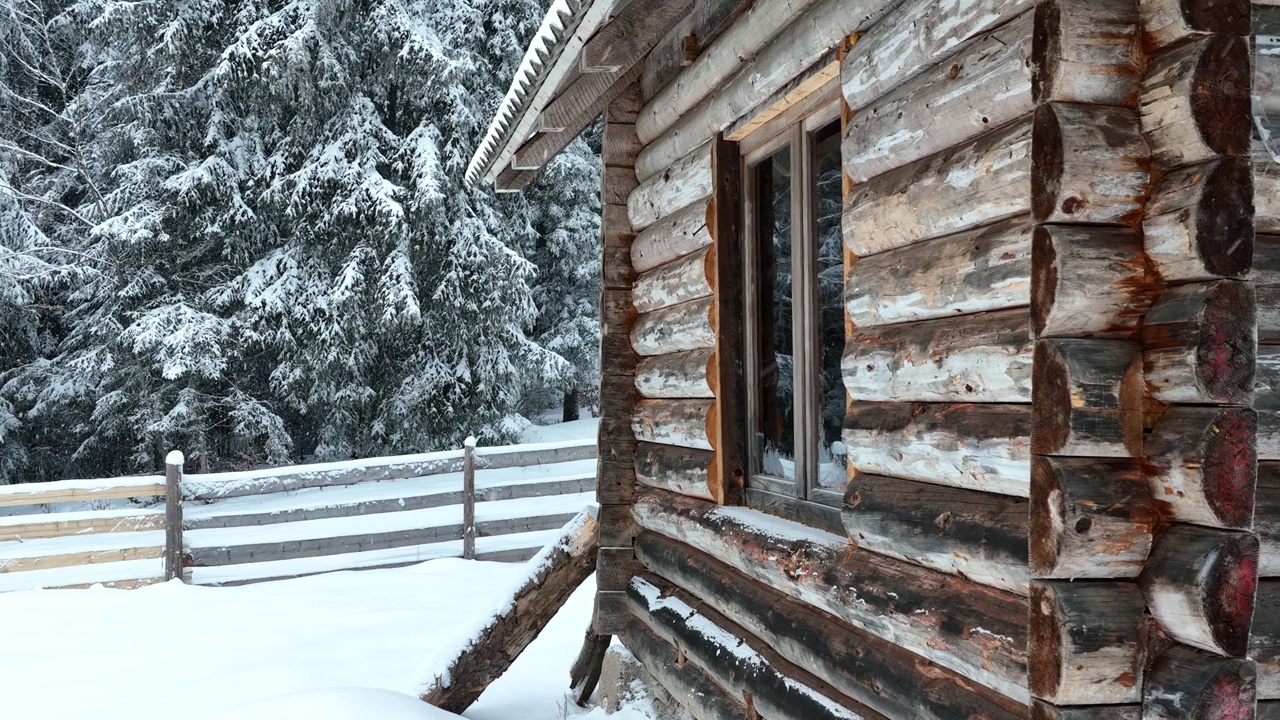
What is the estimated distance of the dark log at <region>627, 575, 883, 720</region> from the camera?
3.56m

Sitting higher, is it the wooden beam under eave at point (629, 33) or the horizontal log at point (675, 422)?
the wooden beam under eave at point (629, 33)

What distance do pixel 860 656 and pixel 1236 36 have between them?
6.75 feet

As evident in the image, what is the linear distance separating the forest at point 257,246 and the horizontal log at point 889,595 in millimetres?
11070

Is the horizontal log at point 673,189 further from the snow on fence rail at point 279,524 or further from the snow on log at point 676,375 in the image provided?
the snow on fence rail at point 279,524

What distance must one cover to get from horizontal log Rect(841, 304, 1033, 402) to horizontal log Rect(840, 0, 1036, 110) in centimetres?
76

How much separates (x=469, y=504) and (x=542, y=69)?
21.6 feet

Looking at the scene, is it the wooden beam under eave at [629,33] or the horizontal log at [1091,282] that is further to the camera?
the wooden beam under eave at [629,33]

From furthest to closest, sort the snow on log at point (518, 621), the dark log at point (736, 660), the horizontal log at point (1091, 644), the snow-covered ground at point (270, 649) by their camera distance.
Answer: the snow-covered ground at point (270, 649)
the snow on log at point (518, 621)
the dark log at point (736, 660)
the horizontal log at point (1091, 644)

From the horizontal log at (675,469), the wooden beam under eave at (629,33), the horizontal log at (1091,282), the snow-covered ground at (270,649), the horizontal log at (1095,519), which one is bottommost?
the snow-covered ground at (270,649)

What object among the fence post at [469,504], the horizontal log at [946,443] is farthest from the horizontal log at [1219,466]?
the fence post at [469,504]

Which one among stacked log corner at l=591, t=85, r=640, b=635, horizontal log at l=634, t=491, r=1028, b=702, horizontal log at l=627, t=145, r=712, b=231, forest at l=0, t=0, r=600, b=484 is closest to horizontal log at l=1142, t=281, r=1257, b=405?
horizontal log at l=634, t=491, r=1028, b=702

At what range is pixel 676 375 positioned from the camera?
206 inches

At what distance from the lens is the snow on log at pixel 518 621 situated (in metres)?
5.68

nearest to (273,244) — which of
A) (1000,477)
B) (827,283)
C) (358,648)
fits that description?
(358,648)
